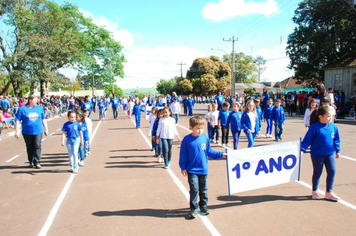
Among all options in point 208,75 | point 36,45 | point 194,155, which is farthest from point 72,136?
point 208,75

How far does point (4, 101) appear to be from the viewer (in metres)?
20.6

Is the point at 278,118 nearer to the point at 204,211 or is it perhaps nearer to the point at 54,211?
the point at 204,211

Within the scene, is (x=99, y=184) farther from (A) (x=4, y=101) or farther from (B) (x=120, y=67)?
(B) (x=120, y=67)

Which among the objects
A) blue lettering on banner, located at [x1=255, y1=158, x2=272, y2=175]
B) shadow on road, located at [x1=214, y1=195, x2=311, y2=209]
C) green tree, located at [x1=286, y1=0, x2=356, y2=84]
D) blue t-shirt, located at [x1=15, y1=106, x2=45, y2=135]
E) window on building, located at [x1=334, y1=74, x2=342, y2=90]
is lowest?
shadow on road, located at [x1=214, y1=195, x2=311, y2=209]

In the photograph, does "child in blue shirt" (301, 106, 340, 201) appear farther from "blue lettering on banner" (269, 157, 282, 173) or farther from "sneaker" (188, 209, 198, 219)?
"sneaker" (188, 209, 198, 219)

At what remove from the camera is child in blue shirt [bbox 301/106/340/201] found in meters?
5.19

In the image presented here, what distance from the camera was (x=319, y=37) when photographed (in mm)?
31500

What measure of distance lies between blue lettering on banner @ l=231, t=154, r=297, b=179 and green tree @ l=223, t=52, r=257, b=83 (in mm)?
86268

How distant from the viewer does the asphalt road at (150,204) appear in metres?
4.44

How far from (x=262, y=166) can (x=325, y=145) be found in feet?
3.69

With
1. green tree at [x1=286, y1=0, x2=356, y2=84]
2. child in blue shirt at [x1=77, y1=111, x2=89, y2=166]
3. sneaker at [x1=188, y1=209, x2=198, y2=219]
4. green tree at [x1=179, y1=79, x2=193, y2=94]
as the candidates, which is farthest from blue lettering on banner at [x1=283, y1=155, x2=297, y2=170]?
green tree at [x1=179, y1=79, x2=193, y2=94]

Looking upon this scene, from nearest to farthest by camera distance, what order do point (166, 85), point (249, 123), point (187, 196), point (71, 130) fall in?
point (187, 196) → point (71, 130) → point (249, 123) → point (166, 85)

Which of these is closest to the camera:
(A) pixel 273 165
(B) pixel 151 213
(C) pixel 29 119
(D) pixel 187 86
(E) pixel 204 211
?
(E) pixel 204 211

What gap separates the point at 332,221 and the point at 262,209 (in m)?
1.05
